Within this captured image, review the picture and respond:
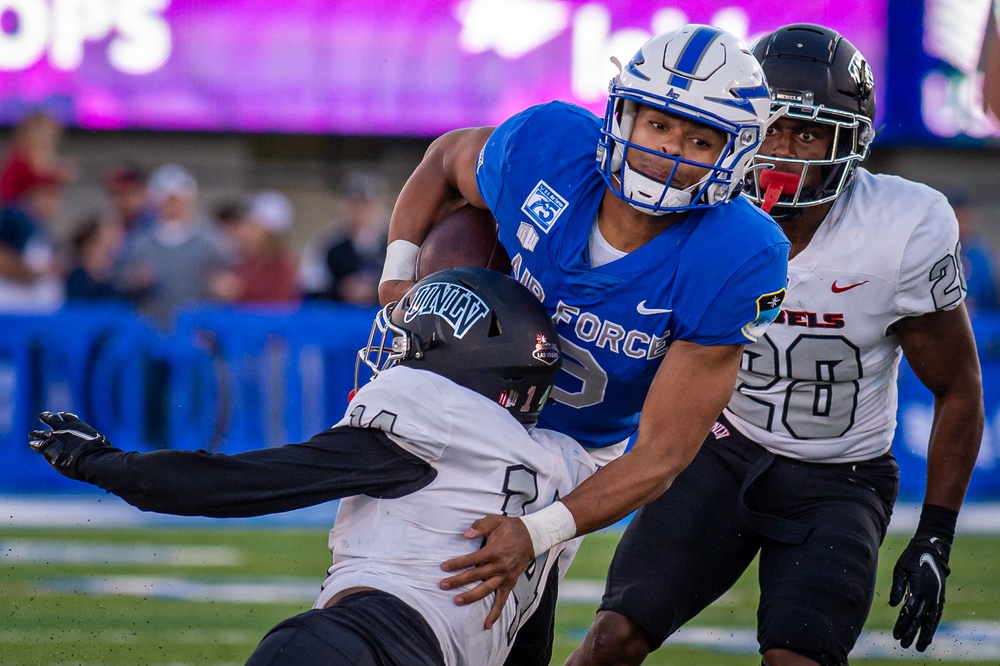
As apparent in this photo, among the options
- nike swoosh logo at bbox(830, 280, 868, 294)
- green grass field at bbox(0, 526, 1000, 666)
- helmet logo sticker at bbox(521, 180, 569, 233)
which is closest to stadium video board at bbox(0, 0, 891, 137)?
green grass field at bbox(0, 526, 1000, 666)

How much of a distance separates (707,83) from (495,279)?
669 millimetres

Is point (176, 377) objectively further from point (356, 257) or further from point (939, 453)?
point (939, 453)

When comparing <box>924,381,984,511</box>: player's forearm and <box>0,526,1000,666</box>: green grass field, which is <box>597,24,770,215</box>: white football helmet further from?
<box>0,526,1000,666</box>: green grass field

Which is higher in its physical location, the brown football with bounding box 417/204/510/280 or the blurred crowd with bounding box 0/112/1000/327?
A: the brown football with bounding box 417/204/510/280

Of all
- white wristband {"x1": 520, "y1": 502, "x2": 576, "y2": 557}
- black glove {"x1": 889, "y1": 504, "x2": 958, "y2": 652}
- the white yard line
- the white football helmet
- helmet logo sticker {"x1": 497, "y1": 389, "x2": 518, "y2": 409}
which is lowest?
the white yard line

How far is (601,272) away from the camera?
324 cm

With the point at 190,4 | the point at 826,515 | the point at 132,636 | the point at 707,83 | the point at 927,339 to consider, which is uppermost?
the point at 707,83

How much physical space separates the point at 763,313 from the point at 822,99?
2.64 ft

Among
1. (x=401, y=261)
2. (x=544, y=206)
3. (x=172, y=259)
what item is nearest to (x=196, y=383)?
(x=172, y=259)

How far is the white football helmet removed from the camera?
3127 millimetres

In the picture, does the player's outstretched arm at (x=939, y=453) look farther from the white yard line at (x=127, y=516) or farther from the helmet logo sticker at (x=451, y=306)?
the white yard line at (x=127, y=516)

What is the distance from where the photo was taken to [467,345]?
2908mm

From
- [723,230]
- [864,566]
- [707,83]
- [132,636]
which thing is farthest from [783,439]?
[132,636]

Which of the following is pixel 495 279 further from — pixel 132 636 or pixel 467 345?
pixel 132 636
